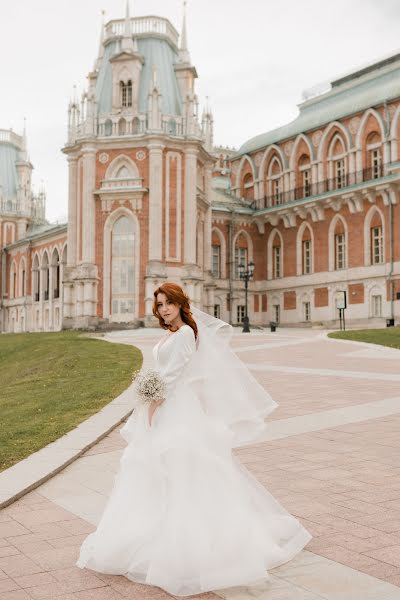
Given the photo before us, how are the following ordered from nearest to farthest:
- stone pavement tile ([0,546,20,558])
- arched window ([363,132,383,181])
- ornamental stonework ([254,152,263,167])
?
stone pavement tile ([0,546,20,558])
arched window ([363,132,383,181])
ornamental stonework ([254,152,263,167])

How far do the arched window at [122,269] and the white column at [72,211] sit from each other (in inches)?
117

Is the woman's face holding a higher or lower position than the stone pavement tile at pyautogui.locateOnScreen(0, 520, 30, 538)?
higher

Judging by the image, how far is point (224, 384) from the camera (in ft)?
15.8

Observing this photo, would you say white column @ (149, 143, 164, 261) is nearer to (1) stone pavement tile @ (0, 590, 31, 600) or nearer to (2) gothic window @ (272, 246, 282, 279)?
(2) gothic window @ (272, 246, 282, 279)

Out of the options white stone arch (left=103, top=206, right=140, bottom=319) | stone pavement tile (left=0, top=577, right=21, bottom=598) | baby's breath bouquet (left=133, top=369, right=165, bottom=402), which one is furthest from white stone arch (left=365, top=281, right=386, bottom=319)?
stone pavement tile (left=0, top=577, right=21, bottom=598)

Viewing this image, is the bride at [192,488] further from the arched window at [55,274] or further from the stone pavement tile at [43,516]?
the arched window at [55,274]

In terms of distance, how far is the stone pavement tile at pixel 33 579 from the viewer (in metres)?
4.16

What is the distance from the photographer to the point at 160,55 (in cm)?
4659

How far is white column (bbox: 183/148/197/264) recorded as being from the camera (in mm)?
43750

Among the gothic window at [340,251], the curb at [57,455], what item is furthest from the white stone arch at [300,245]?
the curb at [57,455]

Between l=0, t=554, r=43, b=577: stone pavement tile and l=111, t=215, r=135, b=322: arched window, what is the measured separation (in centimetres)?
3918

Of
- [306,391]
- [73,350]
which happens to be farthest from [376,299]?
[306,391]

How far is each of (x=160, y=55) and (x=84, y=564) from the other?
45706 mm

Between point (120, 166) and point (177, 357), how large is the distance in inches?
1605
